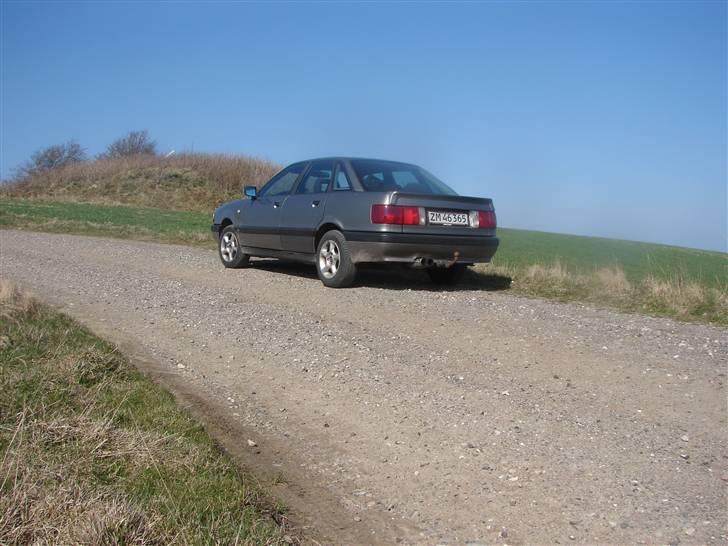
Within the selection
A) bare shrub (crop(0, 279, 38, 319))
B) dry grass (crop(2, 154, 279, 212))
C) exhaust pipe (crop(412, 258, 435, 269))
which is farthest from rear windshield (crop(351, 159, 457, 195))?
dry grass (crop(2, 154, 279, 212))

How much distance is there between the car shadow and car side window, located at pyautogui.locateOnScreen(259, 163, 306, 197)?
123 centimetres

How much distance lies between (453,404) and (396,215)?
4.04m

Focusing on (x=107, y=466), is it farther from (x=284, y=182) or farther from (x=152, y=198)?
(x=152, y=198)

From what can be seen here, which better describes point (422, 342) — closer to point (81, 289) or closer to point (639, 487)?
point (639, 487)

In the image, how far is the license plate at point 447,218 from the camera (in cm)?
872

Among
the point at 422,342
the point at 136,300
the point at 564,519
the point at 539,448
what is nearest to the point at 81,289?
the point at 136,300

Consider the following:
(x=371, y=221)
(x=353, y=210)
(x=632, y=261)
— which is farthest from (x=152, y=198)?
(x=371, y=221)

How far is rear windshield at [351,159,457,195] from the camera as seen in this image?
9172 mm

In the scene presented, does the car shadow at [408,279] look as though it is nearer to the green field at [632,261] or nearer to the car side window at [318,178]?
the car side window at [318,178]

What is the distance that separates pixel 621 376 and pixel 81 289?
6.56 metres

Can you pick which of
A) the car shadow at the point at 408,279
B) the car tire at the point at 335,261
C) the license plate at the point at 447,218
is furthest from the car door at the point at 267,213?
the license plate at the point at 447,218

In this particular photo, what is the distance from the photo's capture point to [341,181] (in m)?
9.52

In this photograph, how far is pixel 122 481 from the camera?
3.50 metres

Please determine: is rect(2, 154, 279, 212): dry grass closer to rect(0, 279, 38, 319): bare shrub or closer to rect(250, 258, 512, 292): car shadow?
rect(250, 258, 512, 292): car shadow
